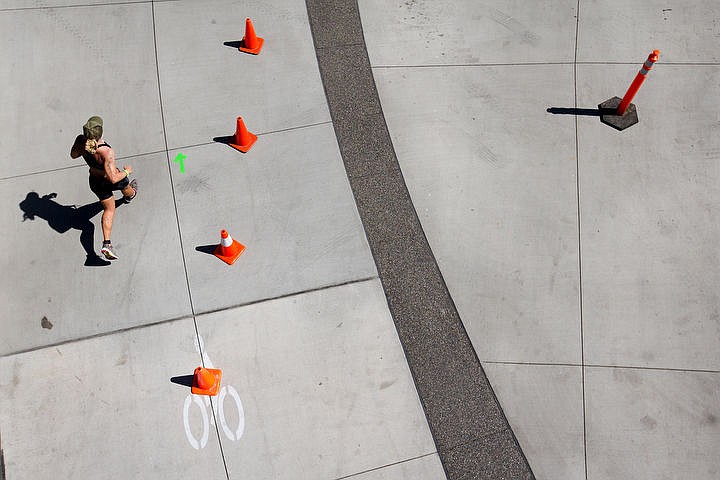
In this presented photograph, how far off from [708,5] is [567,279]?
15.3 ft

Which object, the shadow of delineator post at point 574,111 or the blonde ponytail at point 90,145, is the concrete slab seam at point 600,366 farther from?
the blonde ponytail at point 90,145

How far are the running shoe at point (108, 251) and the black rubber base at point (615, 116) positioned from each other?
586 cm

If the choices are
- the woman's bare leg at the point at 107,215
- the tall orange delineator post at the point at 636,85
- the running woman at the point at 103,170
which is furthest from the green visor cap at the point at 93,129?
the tall orange delineator post at the point at 636,85

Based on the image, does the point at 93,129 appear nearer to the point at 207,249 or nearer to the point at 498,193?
the point at 207,249

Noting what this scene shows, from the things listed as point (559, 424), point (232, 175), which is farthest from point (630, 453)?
point (232, 175)

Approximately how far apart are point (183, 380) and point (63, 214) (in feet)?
7.98

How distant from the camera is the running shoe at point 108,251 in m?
5.90

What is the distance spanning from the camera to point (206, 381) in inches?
215

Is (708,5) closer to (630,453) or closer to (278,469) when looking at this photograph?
(630,453)

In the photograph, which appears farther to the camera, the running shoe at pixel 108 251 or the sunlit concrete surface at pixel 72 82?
the sunlit concrete surface at pixel 72 82

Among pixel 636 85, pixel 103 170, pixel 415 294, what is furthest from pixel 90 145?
pixel 636 85

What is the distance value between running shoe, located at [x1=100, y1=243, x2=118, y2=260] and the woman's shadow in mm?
386

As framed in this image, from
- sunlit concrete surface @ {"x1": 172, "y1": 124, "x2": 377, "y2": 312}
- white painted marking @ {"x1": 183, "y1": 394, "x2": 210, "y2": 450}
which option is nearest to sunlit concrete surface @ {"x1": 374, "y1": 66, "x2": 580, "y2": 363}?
sunlit concrete surface @ {"x1": 172, "y1": 124, "x2": 377, "y2": 312}

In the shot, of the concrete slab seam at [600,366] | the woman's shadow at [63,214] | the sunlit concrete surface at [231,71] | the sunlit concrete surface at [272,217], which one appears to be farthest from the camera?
the sunlit concrete surface at [231,71]
